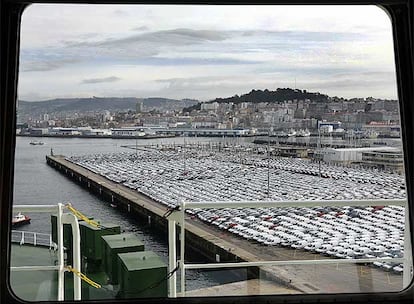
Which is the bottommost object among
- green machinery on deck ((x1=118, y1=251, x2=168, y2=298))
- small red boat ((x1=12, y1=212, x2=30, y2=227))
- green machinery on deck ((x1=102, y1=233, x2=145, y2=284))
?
green machinery on deck ((x1=118, y1=251, x2=168, y2=298))

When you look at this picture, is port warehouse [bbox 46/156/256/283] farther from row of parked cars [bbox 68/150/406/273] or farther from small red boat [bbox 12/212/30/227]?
small red boat [bbox 12/212/30/227]

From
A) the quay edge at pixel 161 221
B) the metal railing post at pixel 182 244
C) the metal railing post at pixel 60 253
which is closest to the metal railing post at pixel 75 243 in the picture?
the metal railing post at pixel 60 253

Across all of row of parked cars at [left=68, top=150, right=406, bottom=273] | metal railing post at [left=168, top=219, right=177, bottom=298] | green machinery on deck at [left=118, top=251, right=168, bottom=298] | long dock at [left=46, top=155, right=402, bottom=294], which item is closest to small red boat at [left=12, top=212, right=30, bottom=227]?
long dock at [left=46, top=155, right=402, bottom=294]

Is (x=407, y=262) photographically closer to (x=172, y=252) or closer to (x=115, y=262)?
(x=172, y=252)

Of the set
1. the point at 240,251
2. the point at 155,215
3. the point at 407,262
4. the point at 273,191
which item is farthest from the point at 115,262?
the point at 407,262

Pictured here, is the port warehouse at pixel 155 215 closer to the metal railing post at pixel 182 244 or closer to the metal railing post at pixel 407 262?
the metal railing post at pixel 182 244

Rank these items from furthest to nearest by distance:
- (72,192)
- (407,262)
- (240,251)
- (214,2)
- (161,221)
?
(240,251) < (161,221) < (72,192) < (407,262) < (214,2)

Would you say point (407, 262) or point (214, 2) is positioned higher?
point (214, 2)
